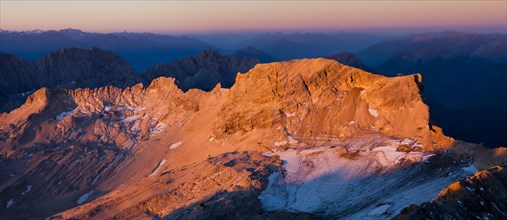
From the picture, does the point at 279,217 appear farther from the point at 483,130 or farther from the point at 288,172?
the point at 483,130

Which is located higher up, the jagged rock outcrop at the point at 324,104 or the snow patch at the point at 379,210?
the jagged rock outcrop at the point at 324,104

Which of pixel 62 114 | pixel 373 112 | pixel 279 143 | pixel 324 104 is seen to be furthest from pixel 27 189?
pixel 373 112

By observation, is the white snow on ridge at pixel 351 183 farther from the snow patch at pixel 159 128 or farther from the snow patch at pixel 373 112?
the snow patch at pixel 159 128

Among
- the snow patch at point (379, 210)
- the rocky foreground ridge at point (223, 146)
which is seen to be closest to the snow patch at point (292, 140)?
the rocky foreground ridge at point (223, 146)

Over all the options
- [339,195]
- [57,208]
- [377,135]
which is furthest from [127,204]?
[377,135]

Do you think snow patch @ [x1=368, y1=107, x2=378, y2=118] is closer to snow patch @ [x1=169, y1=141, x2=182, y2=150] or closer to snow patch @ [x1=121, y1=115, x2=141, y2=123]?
snow patch @ [x1=169, y1=141, x2=182, y2=150]
